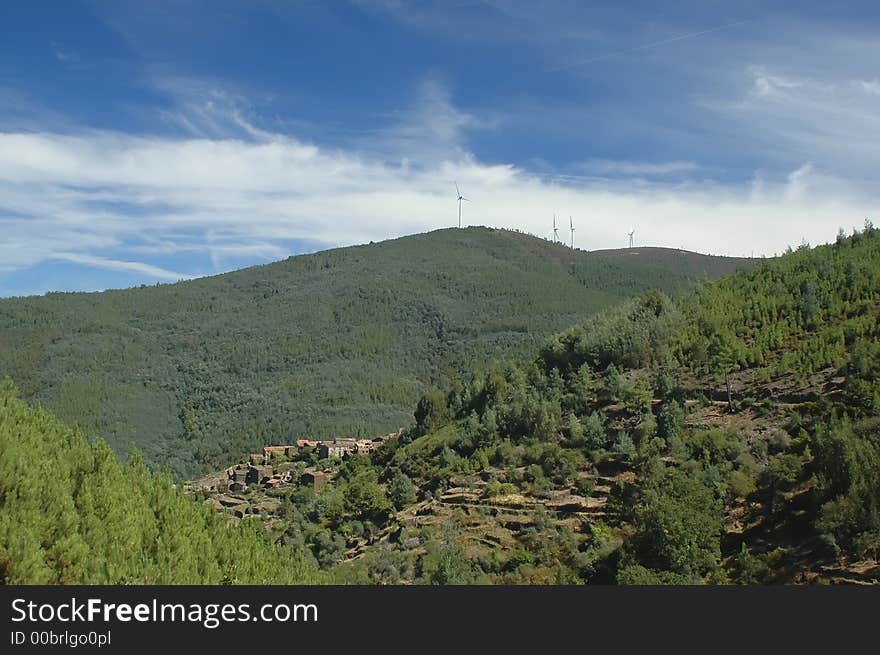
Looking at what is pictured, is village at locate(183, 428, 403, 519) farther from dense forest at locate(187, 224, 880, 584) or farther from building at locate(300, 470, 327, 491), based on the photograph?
dense forest at locate(187, 224, 880, 584)

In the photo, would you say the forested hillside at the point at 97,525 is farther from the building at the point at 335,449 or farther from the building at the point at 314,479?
the building at the point at 335,449

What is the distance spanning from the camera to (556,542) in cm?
3153

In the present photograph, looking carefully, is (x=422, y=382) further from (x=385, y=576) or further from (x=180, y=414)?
(x=385, y=576)

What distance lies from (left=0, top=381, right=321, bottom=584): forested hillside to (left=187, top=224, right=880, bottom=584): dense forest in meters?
12.9

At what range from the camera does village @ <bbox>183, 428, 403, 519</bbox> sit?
203 feet

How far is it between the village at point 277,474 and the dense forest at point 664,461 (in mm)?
6366

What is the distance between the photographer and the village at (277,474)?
203ft

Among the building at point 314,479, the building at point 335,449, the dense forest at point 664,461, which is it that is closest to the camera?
the dense forest at point 664,461

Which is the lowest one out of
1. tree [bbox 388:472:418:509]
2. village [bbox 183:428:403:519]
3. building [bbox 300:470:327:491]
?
village [bbox 183:428:403:519]

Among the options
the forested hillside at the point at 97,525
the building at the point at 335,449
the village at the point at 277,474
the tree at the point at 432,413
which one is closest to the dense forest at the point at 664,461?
the tree at the point at 432,413

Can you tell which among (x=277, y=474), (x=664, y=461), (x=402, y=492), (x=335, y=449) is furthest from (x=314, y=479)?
(x=664, y=461)

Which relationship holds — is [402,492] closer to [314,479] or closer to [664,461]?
[664,461]

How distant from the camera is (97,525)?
585 inches

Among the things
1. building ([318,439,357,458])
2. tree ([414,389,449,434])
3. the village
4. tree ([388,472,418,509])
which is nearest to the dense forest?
tree ([388,472,418,509])
